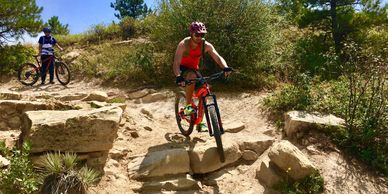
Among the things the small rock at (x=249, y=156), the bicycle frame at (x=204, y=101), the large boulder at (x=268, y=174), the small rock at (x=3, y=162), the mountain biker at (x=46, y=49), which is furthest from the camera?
the mountain biker at (x=46, y=49)

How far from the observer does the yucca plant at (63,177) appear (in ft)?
15.7

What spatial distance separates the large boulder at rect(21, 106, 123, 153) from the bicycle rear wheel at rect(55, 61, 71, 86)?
6125 mm

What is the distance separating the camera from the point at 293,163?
5.42m

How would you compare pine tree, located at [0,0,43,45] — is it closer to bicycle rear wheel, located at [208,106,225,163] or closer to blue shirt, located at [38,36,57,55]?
blue shirt, located at [38,36,57,55]

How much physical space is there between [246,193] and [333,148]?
192 cm

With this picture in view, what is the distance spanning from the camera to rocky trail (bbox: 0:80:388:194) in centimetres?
543

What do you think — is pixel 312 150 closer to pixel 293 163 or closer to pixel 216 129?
pixel 293 163

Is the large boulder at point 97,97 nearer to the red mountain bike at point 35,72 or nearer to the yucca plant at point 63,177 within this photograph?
the red mountain bike at point 35,72

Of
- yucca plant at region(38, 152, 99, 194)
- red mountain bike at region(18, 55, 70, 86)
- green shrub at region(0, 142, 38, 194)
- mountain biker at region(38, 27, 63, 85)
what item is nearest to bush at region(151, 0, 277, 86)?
red mountain bike at region(18, 55, 70, 86)

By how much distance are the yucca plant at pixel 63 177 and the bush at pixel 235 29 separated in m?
6.06

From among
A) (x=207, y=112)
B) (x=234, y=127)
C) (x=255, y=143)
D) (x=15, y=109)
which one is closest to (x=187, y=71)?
(x=207, y=112)

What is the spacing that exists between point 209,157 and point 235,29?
5508mm

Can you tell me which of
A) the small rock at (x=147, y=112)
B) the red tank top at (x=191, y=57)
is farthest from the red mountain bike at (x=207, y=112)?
the small rock at (x=147, y=112)

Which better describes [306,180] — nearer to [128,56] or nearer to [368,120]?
[368,120]
